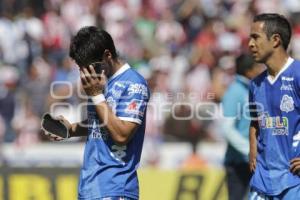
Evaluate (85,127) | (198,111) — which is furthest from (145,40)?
(85,127)

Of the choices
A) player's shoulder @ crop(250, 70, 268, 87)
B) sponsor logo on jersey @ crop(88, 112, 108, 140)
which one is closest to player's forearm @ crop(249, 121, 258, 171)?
player's shoulder @ crop(250, 70, 268, 87)

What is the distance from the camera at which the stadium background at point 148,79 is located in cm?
1201

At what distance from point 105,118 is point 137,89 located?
14.6 inches

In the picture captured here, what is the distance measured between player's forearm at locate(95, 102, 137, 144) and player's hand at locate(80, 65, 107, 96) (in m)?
0.11

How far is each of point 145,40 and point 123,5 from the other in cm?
121

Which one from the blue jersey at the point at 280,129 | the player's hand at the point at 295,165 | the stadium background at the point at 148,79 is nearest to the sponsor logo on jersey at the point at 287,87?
the blue jersey at the point at 280,129

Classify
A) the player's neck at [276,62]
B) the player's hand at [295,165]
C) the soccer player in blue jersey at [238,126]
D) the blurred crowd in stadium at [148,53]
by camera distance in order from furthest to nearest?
the blurred crowd in stadium at [148,53] < the soccer player in blue jersey at [238,126] < the player's neck at [276,62] < the player's hand at [295,165]

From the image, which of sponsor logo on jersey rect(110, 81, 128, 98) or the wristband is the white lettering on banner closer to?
sponsor logo on jersey rect(110, 81, 128, 98)

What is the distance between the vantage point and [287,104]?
6.69 metres

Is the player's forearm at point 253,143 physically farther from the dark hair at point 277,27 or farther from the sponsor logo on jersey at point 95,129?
the sponsor logo on jersey at point 95,129

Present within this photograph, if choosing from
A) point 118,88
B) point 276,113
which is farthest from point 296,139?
point 118,88

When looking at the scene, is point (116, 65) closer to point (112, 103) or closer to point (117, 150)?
point (112, 103)

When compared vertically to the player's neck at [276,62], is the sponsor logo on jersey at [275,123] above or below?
below

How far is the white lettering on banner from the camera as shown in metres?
6.44
